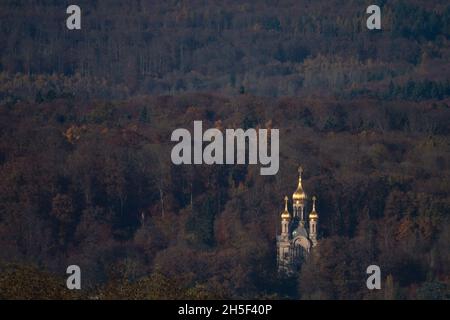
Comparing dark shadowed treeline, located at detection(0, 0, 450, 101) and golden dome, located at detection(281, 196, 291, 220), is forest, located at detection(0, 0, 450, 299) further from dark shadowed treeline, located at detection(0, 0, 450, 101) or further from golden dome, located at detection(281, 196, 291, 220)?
golden dome, located at detection(281, 196, 291, 220)

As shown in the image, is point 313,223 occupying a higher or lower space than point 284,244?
higher

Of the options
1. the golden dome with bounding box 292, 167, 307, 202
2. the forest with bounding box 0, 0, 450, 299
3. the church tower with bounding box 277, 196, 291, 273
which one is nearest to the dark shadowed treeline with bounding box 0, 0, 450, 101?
the forest with bounding box 0, 0, 450, 299

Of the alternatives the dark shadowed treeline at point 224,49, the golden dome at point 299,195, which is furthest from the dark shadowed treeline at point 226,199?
the dark shadowed treeline at point 224,49

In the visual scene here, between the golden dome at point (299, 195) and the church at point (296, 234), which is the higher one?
the golden dome at point (299, 195)

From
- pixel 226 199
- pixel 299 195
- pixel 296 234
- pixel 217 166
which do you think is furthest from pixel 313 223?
pixel 217 166

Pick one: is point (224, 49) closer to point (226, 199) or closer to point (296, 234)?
point (226, 199)

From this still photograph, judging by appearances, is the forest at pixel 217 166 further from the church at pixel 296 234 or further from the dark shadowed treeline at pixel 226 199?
the church at pixel 296 234
